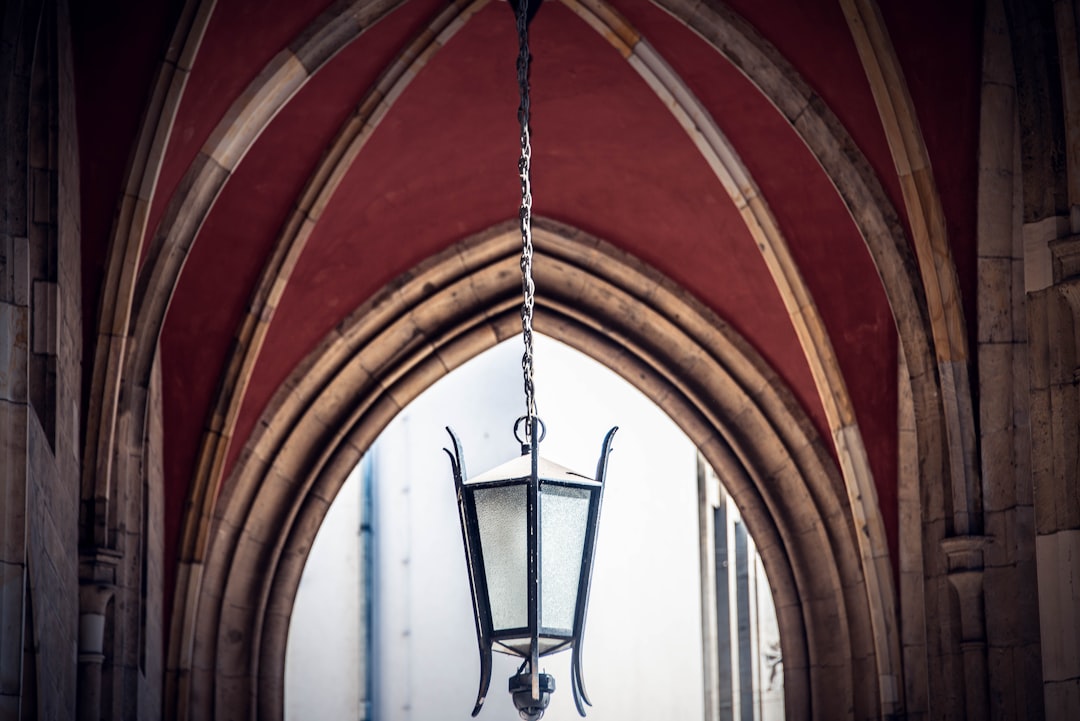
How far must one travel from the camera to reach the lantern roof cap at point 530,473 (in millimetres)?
4797

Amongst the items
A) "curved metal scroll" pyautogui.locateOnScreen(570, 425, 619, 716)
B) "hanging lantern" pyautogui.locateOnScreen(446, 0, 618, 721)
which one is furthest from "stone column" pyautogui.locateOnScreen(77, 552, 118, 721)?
"curved metal scroll" pyautogui.locateOnScreen(570, 425, 619, 716)

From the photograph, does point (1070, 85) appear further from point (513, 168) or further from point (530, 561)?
point (513, 168)

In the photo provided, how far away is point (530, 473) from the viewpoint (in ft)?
15.7

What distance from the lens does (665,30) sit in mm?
8203

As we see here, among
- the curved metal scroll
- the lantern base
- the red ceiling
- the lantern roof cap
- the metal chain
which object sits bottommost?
the lantern base

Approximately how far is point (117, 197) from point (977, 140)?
3.10 m

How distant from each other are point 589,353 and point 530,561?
16.6 ft

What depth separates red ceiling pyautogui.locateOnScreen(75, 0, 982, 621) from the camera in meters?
7.04

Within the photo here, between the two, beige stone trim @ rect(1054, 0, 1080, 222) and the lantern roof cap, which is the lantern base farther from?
beige stone trim @ rect(1054, 0, 1080, 222)

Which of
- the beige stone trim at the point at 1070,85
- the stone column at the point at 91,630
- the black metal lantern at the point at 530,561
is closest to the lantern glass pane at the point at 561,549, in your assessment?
the black metal lantern at the point at 530,561

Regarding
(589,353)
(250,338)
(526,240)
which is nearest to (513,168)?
(589,353)

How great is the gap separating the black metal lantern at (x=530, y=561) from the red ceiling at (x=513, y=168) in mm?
2607

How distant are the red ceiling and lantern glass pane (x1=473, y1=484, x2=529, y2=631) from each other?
8.54 ft

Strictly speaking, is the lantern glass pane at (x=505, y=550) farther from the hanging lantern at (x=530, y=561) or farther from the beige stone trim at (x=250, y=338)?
the beige stone trim at (x=250, y=338)
